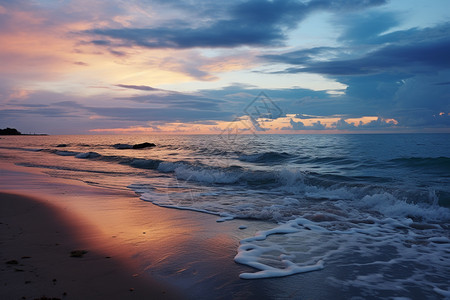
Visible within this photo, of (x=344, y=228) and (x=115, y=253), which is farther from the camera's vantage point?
(x=344, y=228)

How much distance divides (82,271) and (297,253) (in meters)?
3.01

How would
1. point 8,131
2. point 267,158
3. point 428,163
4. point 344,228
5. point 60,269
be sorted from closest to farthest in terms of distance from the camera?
point 60,269 < point 344,228 < point 428,163 < point 267,158 < point 8,131

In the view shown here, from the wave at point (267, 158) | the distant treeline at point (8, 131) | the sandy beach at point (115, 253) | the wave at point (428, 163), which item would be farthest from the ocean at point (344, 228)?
the distant treeline at point (8, 131)

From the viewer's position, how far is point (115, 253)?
437 centimetres

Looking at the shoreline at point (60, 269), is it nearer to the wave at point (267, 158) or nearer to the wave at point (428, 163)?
the wave at point (428, 163)

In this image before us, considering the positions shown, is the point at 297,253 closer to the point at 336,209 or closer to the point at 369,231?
the point at 369,231

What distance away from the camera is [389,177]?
13.5 metres

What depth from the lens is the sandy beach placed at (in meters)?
3.26

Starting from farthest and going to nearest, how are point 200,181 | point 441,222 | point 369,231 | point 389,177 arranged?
point 200,181
point 389,177
point 441,222
point 369,231

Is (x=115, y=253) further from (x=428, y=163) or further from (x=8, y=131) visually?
(x=8, y=131)

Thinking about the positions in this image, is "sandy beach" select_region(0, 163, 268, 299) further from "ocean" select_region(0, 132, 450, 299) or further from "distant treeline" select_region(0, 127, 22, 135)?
"distant treeline" select_region(0, 127, 22, 135)

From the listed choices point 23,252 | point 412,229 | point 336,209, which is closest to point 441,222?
point 412,229

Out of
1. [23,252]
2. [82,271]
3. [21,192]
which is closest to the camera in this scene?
[82,271]

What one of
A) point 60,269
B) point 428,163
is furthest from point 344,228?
point 428,163
